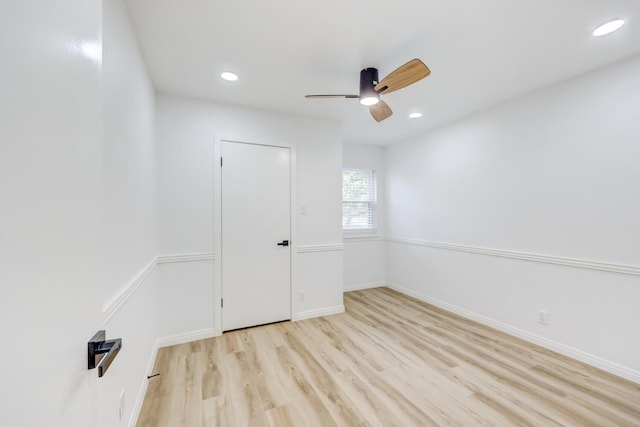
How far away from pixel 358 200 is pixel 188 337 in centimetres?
319

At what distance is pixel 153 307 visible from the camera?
2355 millimetres

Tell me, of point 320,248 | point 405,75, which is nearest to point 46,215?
point 405,75

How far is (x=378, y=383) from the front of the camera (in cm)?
202

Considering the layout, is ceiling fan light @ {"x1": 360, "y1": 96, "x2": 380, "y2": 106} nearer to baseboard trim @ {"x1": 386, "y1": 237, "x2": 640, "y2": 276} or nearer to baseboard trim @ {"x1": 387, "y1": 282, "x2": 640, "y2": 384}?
baseboard trim @ {"x1": 386, "y1": 237, "x2": 640, "y2": 276}

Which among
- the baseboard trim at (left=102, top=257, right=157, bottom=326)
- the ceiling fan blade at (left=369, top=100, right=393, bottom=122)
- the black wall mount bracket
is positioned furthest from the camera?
the ceiling fan blade at (left=369, top=100, right=393, bottom=122)

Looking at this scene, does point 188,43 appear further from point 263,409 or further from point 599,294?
point 599,294

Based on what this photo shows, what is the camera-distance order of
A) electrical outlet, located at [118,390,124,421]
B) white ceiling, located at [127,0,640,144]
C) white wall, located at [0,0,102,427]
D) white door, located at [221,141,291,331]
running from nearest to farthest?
white wall, located at [0,0,102,427] → electrical outlet, located at [118,390,124,421] → white ceiling, located at [127,0,640,144] → white door, located at [221,141,291,331]

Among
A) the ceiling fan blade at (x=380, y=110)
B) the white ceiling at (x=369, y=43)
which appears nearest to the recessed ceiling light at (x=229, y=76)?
the white ceiling at (x=369, y=43)

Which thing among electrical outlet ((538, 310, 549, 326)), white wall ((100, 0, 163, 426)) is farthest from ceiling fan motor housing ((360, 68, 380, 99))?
electrical outlet ((538, 310, 549, 326))

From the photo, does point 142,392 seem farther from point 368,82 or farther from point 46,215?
point 368,82

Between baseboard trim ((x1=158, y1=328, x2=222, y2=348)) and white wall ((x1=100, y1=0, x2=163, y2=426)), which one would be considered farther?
baseboard trim ((x1=158, y1=328, x2=222, y2=348))

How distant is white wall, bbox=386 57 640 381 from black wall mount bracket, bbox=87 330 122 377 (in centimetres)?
330

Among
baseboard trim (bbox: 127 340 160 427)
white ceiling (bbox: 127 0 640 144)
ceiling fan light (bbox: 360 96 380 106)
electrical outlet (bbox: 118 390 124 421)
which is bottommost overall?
baseboard trim (bbox: 127 340 160 427)

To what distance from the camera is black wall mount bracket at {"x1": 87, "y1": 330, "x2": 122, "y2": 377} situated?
0.63m
